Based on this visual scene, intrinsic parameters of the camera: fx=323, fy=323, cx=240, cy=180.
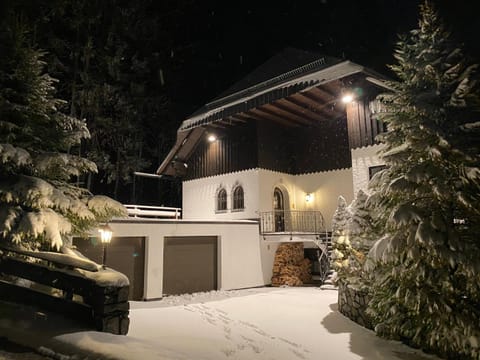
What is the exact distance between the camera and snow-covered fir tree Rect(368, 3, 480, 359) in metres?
4.88

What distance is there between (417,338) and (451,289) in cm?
111

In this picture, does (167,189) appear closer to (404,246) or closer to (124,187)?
(124,187)

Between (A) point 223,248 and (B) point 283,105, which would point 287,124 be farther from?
(A) point 223,248

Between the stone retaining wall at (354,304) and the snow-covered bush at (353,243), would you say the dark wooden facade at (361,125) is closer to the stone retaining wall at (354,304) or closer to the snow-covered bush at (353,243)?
the snow-covered bush at (353,243)

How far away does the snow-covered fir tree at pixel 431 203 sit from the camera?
16.0 feet

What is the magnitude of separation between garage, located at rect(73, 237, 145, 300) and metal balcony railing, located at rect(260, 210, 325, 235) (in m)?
5.52

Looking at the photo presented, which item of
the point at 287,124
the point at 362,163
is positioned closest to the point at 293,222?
the point at 362,163

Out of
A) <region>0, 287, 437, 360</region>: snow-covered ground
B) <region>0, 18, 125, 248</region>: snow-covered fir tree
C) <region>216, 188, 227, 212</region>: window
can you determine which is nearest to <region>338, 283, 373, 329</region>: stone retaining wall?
<region>0, 287, 437, 360</region>: snow-covered ground

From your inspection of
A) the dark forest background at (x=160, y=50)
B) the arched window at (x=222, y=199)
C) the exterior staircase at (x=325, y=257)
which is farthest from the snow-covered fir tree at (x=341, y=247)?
the dark forest background at (x=160, y=50)

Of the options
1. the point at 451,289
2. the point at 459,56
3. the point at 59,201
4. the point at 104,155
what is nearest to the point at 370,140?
the point at 459,56

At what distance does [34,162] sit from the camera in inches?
233

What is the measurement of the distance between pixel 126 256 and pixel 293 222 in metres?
7.92

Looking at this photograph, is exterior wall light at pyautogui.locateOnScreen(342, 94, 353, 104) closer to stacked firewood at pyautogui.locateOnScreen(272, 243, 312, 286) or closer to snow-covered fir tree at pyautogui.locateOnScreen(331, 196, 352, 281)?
snow-covered fir tree at pyautogui.locateOnScreen(331, 196, 352, 281)

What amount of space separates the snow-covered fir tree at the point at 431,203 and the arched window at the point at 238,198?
9537mm
